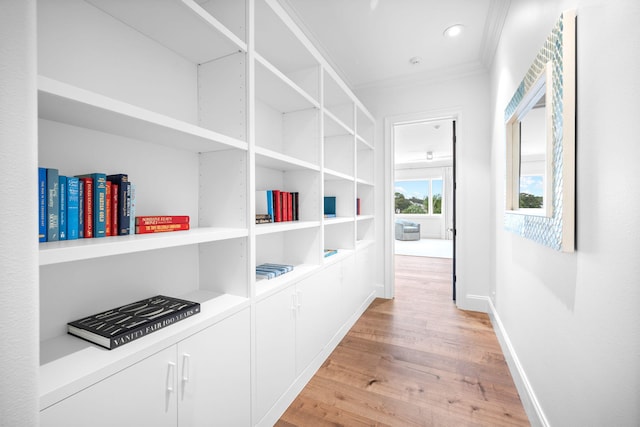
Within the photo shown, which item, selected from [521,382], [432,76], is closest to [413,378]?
[521,382]

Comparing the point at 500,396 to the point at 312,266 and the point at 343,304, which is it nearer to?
the point at 343,304

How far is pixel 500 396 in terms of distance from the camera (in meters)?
1.74

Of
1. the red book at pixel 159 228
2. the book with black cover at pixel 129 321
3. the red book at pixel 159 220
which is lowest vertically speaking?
the book with black cover at pixel 129 321

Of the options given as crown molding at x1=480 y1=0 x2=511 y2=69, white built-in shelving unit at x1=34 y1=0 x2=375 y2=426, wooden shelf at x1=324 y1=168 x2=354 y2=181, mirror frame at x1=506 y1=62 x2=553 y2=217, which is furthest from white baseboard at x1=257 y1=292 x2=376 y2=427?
crown molding at x1=480 y1=0 x2=511 y2=69

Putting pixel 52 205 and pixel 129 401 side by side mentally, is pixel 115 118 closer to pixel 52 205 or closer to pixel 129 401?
pixel 52 205

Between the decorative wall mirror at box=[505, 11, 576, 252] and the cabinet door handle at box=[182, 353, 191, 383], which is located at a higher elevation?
the decorative wall mirror at box=[505, 11, 576, 252]

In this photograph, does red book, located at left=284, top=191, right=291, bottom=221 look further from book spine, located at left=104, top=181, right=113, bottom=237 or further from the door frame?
the door frame

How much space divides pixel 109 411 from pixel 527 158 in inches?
87.7

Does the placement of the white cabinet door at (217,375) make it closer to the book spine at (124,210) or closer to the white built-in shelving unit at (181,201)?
the white built-in shelving unit at (181,201)

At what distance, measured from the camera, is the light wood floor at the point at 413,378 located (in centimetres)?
157

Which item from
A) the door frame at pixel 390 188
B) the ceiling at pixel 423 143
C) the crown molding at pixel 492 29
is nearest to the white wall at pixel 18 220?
the crown molding at pixel 492 29

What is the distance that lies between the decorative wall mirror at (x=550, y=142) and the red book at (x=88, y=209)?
1.69m

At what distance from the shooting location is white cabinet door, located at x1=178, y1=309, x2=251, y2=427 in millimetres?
1010

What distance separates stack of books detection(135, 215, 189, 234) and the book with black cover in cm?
30
